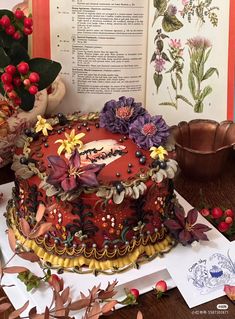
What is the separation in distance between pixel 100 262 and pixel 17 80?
0.28 meters

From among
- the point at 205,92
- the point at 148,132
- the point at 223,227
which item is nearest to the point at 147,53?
the point at 205,92

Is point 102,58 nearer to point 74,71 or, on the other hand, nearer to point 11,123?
point 74,71

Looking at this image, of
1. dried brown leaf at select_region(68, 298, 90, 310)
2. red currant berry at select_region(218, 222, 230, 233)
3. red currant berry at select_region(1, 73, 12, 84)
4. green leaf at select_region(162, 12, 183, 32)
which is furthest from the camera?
green leaf at select_region(162, 12, 183, 32)

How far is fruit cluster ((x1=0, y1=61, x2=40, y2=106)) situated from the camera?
0.74m

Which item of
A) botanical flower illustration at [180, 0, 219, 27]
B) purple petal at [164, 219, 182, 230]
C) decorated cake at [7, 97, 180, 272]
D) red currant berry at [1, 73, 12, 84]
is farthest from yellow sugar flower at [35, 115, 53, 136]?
botanical flower illustration at [180, 0, 219, 27]

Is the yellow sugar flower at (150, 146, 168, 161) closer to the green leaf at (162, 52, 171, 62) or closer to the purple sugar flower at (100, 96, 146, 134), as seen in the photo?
the purple sugar flower at (100, 96, 146, 134)

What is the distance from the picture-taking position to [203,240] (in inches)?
32.0

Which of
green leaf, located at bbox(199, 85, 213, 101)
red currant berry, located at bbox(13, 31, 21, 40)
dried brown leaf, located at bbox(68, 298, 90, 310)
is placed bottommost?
dried brown leaf, located at bbox(68, 298, 90, 310)

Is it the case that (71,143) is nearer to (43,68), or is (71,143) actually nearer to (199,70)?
(43,68)

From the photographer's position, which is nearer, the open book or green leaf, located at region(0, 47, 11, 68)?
green leaf, located at region(0, 47, 11, 68)

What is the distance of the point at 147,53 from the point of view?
3.21 feet

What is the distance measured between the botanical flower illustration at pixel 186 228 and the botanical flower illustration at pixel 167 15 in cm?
35

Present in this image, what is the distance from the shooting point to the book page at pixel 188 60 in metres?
0.95

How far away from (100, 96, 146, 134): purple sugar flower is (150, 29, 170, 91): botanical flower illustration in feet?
0.51
